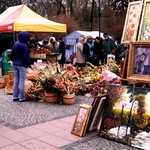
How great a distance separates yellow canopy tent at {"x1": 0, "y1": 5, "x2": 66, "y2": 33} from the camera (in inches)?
427

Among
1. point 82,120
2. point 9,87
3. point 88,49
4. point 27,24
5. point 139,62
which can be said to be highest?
point 27,24

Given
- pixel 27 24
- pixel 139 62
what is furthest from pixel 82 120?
pixel 27 24

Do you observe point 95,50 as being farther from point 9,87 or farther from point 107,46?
point 9,87

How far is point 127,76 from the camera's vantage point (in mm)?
4762

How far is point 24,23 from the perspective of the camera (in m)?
10.9

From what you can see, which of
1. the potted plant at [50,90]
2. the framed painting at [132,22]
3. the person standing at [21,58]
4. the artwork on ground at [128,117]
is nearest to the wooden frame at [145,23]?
the framed painting at [132,22]

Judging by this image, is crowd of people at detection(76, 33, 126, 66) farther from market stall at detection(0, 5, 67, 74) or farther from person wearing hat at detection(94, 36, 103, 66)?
market stall at detection(0, 5, 67, 74)

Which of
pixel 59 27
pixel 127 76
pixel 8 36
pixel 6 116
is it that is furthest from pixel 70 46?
pixel 127 76

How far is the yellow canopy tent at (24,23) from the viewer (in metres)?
10.8

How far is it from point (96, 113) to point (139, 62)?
1.08 m

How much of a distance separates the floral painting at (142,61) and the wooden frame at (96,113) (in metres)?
0.70

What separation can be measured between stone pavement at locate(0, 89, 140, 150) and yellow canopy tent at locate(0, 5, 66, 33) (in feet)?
13.8

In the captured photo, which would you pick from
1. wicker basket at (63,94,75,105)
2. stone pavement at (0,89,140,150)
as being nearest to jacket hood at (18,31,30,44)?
stone pavement at (0,89,140,150)

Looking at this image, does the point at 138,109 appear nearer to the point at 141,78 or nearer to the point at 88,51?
the point at 141,78
